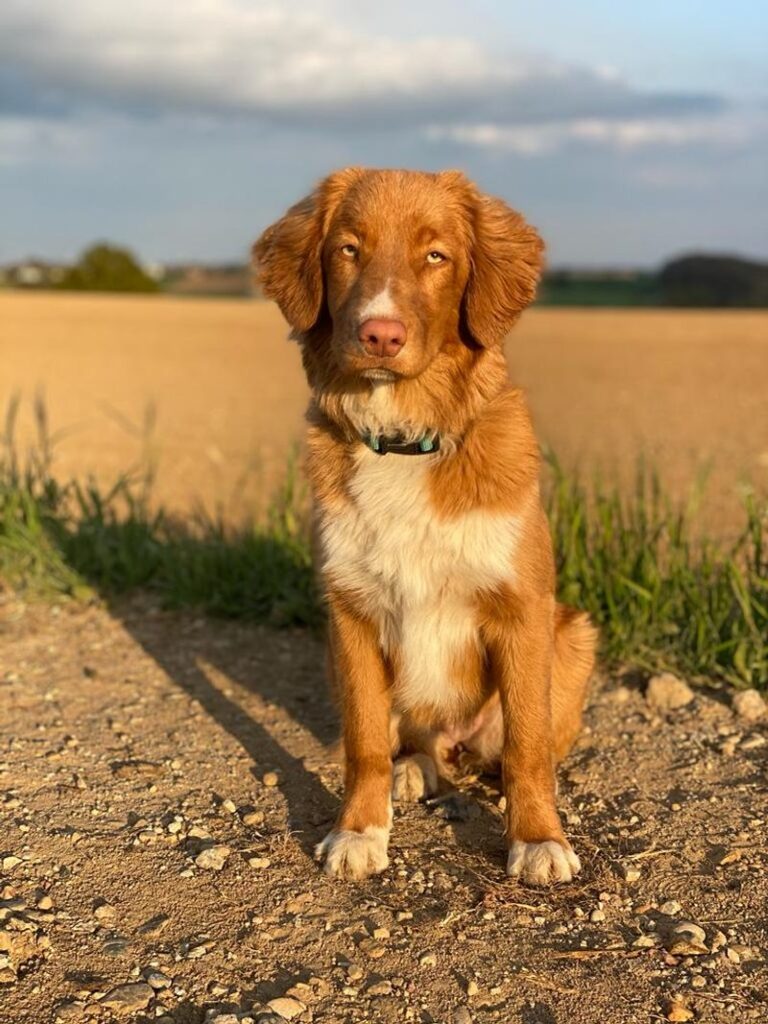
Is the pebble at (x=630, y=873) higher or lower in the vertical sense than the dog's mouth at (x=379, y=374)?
lower

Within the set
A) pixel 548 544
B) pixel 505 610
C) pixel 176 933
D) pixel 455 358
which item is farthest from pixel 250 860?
pixel 455 358

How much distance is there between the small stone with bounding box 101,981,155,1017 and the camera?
261 centimetres

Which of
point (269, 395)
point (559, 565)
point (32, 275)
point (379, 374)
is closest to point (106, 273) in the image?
point (32, 275)

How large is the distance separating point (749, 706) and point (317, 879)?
2023 millimetres

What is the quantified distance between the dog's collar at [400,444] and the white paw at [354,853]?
1183 mm

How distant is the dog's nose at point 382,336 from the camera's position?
319cm

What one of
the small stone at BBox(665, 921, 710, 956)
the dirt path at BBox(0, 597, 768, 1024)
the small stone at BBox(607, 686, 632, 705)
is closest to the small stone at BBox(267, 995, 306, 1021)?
the dirt path at BBox(0, 597, 768, 1024)

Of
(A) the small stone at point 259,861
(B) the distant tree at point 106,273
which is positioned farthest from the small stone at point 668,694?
(B) the distant tree at point 106,273

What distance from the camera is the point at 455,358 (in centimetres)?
361

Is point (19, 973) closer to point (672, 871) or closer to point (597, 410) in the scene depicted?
point (672, 871)

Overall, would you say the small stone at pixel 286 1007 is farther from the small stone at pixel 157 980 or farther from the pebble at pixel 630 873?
the pebble at pixel 630 873

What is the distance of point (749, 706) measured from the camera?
4426 millimetres

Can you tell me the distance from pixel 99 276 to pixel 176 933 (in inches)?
2465

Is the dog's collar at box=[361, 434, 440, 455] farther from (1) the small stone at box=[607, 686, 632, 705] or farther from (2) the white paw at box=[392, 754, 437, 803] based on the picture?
(1) the small stone at box=[607, 686, 632, 705]
